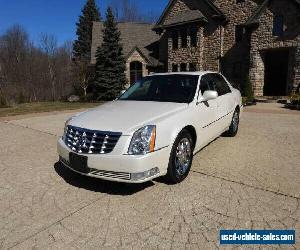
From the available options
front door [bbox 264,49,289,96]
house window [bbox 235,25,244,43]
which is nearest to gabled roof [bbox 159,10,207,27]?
house window [bbox 235,25,244,43]

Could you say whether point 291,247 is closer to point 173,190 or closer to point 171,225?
point 171,225

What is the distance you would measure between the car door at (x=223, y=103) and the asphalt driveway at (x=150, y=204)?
746mm

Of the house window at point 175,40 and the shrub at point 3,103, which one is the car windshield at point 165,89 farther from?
the house window at point 175,40

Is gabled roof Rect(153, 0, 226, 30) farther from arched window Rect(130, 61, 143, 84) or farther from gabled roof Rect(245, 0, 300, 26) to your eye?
arched window Rect(130, 61, 143, 84)

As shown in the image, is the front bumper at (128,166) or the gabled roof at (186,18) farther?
the gabled roof at (186,18)

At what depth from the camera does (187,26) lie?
24734mm

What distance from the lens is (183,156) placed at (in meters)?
4.62

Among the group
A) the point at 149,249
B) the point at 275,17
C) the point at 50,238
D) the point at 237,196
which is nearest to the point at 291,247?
the point at 237,196

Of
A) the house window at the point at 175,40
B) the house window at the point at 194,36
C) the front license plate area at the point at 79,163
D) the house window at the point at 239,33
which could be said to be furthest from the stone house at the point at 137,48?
the front license plate area at the point at 79,163

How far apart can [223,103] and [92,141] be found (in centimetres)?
349

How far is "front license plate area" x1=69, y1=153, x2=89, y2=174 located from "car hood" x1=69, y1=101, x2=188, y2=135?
0.45 m

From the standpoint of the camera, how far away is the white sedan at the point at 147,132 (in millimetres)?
3885

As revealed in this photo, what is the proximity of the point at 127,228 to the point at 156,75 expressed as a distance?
376cm

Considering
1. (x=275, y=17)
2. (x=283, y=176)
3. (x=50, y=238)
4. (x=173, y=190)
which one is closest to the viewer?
(x=50, y=238)
